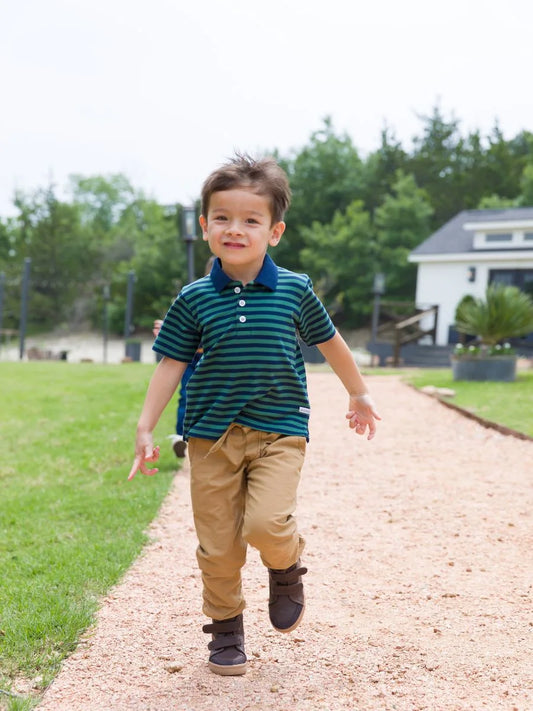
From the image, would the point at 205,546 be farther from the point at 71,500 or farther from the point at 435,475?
the point at 435,475

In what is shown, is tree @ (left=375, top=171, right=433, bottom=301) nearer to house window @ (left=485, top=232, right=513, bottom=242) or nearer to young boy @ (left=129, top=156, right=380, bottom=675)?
house window @ (left=485, top=232, right=513, bottom=242)

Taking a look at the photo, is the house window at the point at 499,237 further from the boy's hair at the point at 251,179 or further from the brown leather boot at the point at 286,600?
the brown leather boot at the point at 286,600

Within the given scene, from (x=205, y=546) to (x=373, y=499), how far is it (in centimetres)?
309

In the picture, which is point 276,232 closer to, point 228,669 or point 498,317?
point 228,669

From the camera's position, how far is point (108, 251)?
51406mm

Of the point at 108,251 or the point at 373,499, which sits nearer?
the point at 373,499

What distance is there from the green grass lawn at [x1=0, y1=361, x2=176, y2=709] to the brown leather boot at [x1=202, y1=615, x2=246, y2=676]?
0.57 m

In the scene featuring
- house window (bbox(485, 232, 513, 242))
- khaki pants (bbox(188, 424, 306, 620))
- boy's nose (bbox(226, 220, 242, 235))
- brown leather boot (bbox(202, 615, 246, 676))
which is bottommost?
brown leather boot (bbox(202, 615, 246, 676))

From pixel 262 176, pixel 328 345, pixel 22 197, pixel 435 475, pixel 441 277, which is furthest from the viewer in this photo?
pixel 22 197

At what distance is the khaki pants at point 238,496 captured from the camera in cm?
251

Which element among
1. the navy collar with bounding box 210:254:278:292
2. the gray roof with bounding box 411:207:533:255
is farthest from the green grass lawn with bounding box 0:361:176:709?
the gray roof with bounding box 411:207:533:255

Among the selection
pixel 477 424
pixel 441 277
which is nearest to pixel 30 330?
pixel 441 277

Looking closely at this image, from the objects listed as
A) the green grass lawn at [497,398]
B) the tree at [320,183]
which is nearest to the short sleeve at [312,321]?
the green grass lawn at [497,398]

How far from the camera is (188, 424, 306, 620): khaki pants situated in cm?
251
